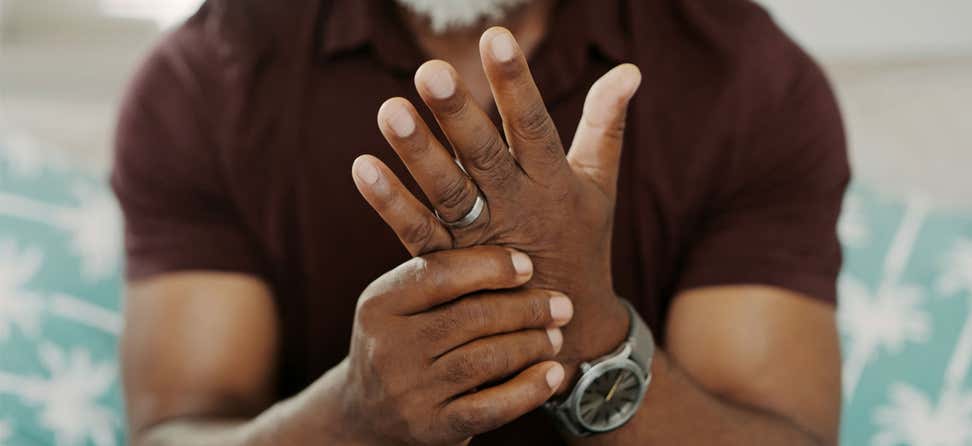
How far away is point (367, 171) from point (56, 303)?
0.83 meters

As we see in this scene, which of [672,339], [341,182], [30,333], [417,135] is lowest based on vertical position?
[672,339]

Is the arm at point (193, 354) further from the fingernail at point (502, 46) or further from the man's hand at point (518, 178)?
the fingernail at point (502, 46)

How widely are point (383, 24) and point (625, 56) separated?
25cm

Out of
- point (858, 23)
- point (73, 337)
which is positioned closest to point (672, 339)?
point (73, 337)

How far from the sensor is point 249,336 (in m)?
1.03

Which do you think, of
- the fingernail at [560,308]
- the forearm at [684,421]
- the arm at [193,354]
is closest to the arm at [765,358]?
the forearm at [684,421]

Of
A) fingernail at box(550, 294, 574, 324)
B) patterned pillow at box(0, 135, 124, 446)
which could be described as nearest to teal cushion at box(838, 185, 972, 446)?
fingernail at box(550, 294, 574, 324)

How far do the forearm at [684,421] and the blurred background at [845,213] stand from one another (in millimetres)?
460

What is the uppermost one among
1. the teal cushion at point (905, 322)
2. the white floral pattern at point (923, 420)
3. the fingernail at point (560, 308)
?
the fingernail at point (560, 308)

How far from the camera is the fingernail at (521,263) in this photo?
0.71m

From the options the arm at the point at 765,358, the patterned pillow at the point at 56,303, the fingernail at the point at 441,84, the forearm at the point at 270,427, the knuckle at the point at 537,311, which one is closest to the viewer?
the fingernail at the point at 441,84

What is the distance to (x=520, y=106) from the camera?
66 centimetres

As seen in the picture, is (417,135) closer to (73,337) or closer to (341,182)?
(341,182)

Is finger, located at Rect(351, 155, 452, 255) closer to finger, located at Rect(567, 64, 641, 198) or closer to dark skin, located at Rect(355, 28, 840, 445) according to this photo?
dark skin, located at Rect(355, 28, 840, 445)
